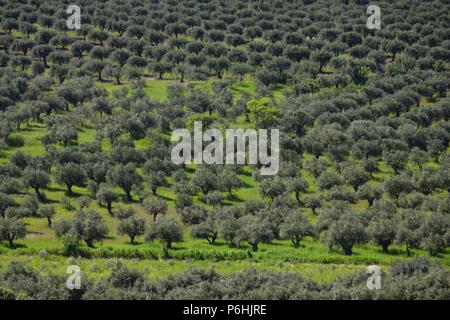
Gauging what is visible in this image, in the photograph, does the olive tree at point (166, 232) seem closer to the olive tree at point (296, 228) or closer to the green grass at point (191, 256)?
the green grass at point (191, 256)

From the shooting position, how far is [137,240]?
81625 millimetres

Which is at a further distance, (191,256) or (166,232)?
(166,232)

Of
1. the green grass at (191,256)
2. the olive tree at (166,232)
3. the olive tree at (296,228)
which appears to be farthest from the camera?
the olive tree at (296,228)

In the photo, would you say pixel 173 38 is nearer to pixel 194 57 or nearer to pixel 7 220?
pixel 194 57

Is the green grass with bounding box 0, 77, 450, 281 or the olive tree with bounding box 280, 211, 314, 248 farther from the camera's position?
the olive tree with bounding box 280, 211, 314, 248

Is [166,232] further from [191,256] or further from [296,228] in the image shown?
[296,228]

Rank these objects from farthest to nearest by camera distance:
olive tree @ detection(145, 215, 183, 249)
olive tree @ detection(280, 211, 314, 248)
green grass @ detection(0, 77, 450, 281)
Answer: olive tree @ detection(280, 211, 314, 248), olive tree @ detection(145, 215, 183, 249), green grass @ detection(0, 77, 450, 281)

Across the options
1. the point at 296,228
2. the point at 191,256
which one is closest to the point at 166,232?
the point at 191,256

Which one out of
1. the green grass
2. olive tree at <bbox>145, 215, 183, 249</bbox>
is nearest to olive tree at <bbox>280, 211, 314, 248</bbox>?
the green grass

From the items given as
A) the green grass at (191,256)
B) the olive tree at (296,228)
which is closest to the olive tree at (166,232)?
the green grass at (191,256)

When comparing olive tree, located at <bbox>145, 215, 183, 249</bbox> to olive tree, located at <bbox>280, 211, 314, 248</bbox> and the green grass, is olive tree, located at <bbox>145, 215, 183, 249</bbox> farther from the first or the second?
olive tree, located at <bbox>280, 211, 314, 248</bbox>
